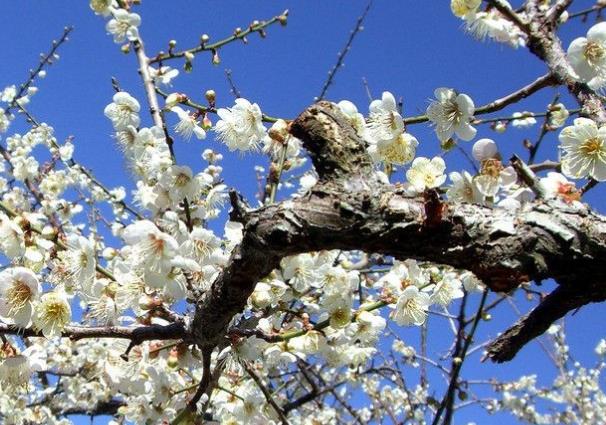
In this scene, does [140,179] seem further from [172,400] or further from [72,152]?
[72,152]

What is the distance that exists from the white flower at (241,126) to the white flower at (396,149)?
43 cm

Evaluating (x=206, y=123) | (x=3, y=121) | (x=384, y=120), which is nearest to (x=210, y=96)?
(x=206, y=123)

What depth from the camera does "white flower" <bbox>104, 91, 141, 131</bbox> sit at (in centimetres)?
243

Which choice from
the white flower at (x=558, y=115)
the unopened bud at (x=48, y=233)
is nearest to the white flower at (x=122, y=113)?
the unopened bud at (x=48, y=233)

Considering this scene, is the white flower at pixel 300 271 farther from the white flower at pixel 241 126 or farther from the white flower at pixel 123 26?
the white flower at pixel 123 26

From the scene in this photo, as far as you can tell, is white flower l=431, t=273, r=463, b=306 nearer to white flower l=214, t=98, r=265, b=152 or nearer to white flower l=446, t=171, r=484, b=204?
white flower l=446, t=171, r=484, b=204

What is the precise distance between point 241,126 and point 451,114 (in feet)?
2.47

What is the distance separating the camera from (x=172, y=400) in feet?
7.82

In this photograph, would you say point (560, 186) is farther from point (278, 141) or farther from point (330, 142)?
point (278, 141)

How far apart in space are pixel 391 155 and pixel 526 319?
0.82m

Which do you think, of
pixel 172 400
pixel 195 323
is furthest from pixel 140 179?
pixel 195 323

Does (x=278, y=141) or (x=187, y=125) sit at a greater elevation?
(x=187, y=125)

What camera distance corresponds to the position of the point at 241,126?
2145 mm

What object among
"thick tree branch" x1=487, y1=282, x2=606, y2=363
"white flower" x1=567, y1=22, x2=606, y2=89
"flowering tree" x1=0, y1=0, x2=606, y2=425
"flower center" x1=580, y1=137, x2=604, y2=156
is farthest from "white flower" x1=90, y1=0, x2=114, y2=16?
"thick tree branch" x1=487, y1=282, x2=606, y2=363
